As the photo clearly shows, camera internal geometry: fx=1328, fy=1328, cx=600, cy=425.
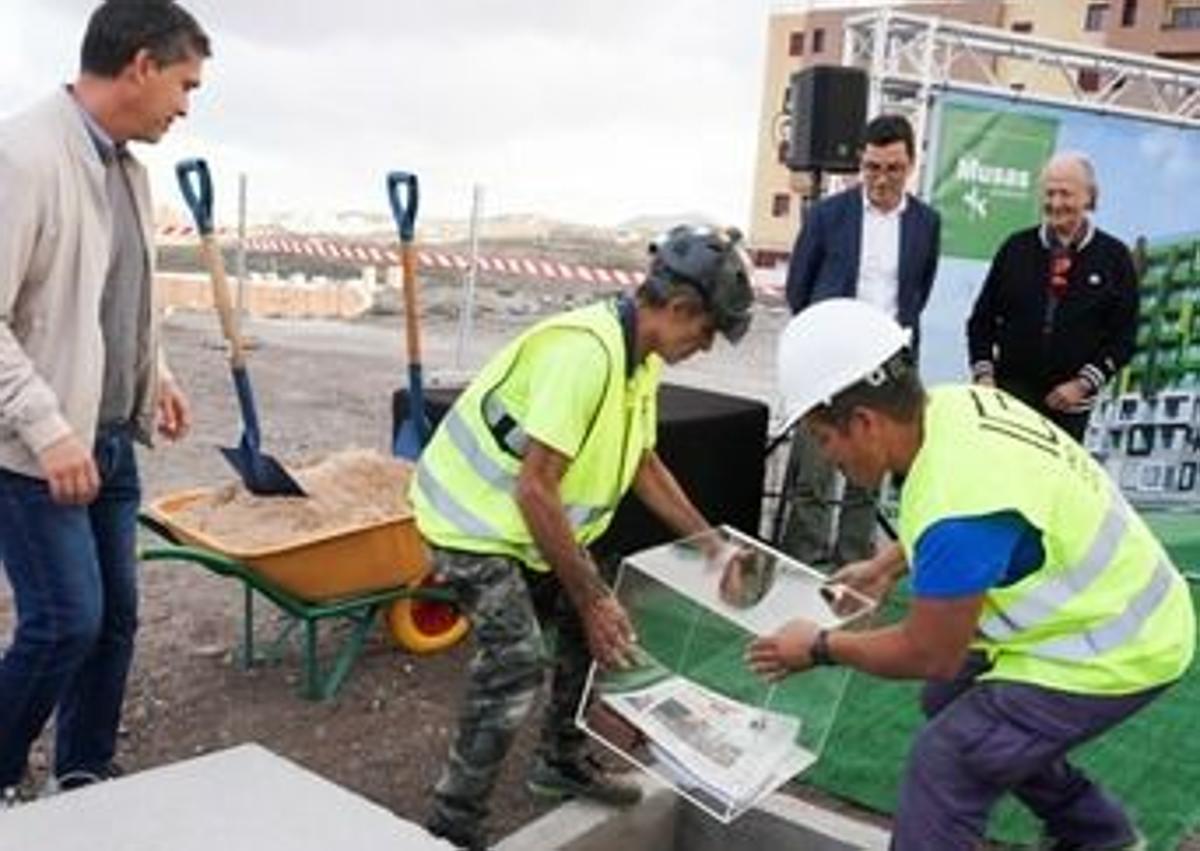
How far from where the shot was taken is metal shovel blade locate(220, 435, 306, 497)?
437 cm

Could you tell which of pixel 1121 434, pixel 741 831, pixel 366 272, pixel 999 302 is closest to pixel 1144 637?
pixel 741 831

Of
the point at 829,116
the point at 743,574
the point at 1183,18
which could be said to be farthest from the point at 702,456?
the point at 1183,18

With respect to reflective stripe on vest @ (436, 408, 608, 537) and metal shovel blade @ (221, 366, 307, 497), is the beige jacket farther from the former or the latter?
metal shovel blade @ (221, 366, 307, 497)

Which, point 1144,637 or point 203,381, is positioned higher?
point 1144,637

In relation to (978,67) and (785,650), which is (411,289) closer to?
(785,650)

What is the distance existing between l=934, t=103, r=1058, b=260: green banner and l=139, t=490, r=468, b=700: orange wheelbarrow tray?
4.44 meters

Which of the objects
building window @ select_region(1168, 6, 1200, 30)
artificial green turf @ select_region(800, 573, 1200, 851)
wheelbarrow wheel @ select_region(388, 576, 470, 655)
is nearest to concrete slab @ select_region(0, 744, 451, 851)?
artificial green turf @ select_region(800, 573, 1200, 851)

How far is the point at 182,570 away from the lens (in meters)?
5.59

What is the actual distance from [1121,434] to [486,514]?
6.78m

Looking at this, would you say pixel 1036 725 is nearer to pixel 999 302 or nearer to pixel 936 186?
pixel 999 302

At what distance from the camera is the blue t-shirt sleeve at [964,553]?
2.23m

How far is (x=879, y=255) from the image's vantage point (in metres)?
5.68

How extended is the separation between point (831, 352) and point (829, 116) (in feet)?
15.2

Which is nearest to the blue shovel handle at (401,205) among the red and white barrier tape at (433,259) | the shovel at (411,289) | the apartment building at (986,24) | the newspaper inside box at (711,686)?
the shovel at (411,289)
